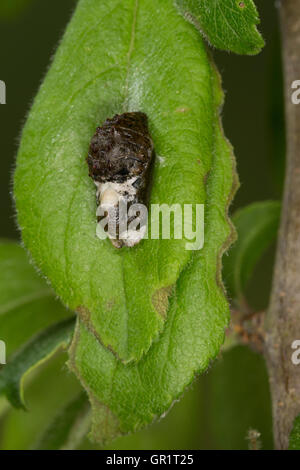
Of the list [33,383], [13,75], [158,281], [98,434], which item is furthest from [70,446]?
[13,75]

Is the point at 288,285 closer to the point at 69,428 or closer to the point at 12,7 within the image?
the point at 69,428

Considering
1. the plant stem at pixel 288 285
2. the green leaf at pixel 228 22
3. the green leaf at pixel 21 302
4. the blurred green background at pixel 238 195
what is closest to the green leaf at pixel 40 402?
the blurred green background at pixel 238 195

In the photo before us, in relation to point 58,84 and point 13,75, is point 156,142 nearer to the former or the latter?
point 58,84

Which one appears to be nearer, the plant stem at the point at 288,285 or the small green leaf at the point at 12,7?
the plant stem at the point at 288,285

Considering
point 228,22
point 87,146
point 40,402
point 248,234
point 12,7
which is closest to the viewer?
point 228,22

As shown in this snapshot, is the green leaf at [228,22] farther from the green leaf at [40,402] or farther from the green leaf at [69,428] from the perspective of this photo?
the green leaf at [40,402]

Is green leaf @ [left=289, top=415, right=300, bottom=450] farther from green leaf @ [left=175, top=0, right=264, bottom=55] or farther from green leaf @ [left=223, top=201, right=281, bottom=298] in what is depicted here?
green leaf @ [left=175, top=0, right=264, bottom=55]

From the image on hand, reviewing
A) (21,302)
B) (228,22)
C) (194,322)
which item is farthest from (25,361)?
(228,22)
